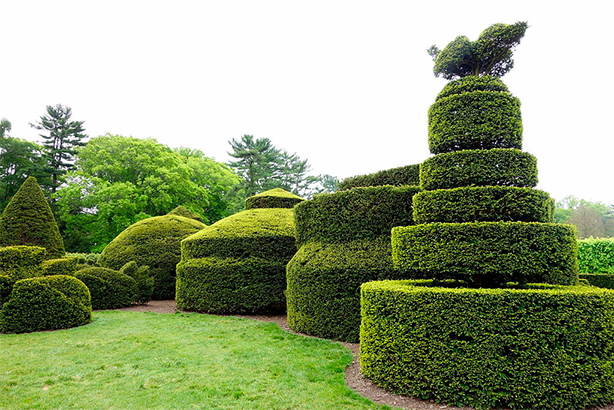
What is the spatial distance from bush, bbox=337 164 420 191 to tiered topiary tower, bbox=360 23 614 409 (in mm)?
2981

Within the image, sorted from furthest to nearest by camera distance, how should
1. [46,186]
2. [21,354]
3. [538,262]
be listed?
1. [46,186]
2. [21,354]
3. [538,262]

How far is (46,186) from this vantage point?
2947 centimetres

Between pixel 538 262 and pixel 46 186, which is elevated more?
pixel 46 186

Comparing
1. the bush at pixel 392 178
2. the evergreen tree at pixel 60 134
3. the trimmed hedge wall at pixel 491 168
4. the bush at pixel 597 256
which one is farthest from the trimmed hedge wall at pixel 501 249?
the evergreen tree at pixel 60 134

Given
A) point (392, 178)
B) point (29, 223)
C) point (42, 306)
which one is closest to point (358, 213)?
point (392, 178)

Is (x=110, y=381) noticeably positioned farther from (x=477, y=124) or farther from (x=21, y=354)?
(x=477, y=124)

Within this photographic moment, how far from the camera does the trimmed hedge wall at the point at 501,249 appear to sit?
15.5 ft

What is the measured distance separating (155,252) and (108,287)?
2.43 metres

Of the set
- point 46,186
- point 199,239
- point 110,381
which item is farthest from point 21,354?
point 46,186

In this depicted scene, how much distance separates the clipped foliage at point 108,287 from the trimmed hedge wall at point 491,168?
11443mm

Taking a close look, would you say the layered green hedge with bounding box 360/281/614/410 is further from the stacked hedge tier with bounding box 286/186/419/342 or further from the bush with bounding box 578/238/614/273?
the bush with bounding box 578/238/614/273

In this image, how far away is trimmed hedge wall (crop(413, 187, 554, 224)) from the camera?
5027 mm

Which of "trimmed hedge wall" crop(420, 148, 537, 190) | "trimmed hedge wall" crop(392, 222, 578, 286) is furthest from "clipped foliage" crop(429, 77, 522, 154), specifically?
"trimmed hedge wall" crop(392, 222, 578, 286)

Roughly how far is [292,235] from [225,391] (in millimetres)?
6969
